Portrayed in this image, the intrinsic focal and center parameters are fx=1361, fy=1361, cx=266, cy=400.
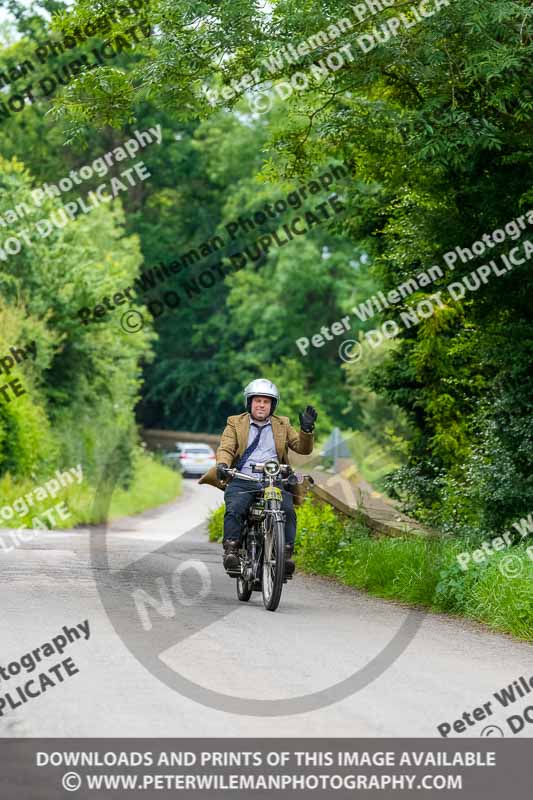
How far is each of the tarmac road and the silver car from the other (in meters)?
50.9

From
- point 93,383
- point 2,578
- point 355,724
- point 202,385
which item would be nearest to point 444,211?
point 2,578

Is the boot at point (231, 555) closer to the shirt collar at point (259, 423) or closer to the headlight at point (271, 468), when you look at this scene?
the headlight at point (271, 468)

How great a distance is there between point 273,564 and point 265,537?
0.36 metres

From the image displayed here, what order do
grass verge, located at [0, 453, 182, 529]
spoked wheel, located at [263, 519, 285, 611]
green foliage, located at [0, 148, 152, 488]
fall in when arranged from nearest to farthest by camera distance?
spoked wheel, located at [263, 519, 285, 611] < grass verge, located at [0, 453, 182, 529] < green foliage, located at [0, 148, 152, 488]

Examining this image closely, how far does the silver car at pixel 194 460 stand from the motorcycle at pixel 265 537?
174ft

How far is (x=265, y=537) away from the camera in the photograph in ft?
38.7

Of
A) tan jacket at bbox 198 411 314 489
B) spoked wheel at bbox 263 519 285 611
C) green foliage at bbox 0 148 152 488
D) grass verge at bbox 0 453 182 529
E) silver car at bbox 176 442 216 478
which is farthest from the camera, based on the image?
silver car at bbox 176 442 216 478

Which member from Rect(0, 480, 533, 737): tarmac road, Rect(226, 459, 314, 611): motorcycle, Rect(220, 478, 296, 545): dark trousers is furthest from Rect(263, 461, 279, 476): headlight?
Rect(0, 480, 533, 737): tarmac road

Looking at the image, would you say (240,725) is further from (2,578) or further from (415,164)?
(415,164)

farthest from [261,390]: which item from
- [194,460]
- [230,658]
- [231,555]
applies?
[194,460]

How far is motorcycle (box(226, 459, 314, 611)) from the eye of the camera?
11453 millimetres

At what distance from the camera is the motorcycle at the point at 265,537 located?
11.5m

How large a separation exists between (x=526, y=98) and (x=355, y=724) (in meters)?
7.22

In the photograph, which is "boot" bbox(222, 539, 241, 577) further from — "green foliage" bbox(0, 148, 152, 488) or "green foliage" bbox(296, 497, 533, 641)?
"green foliage" bbox(0, 148, 152, 488)
